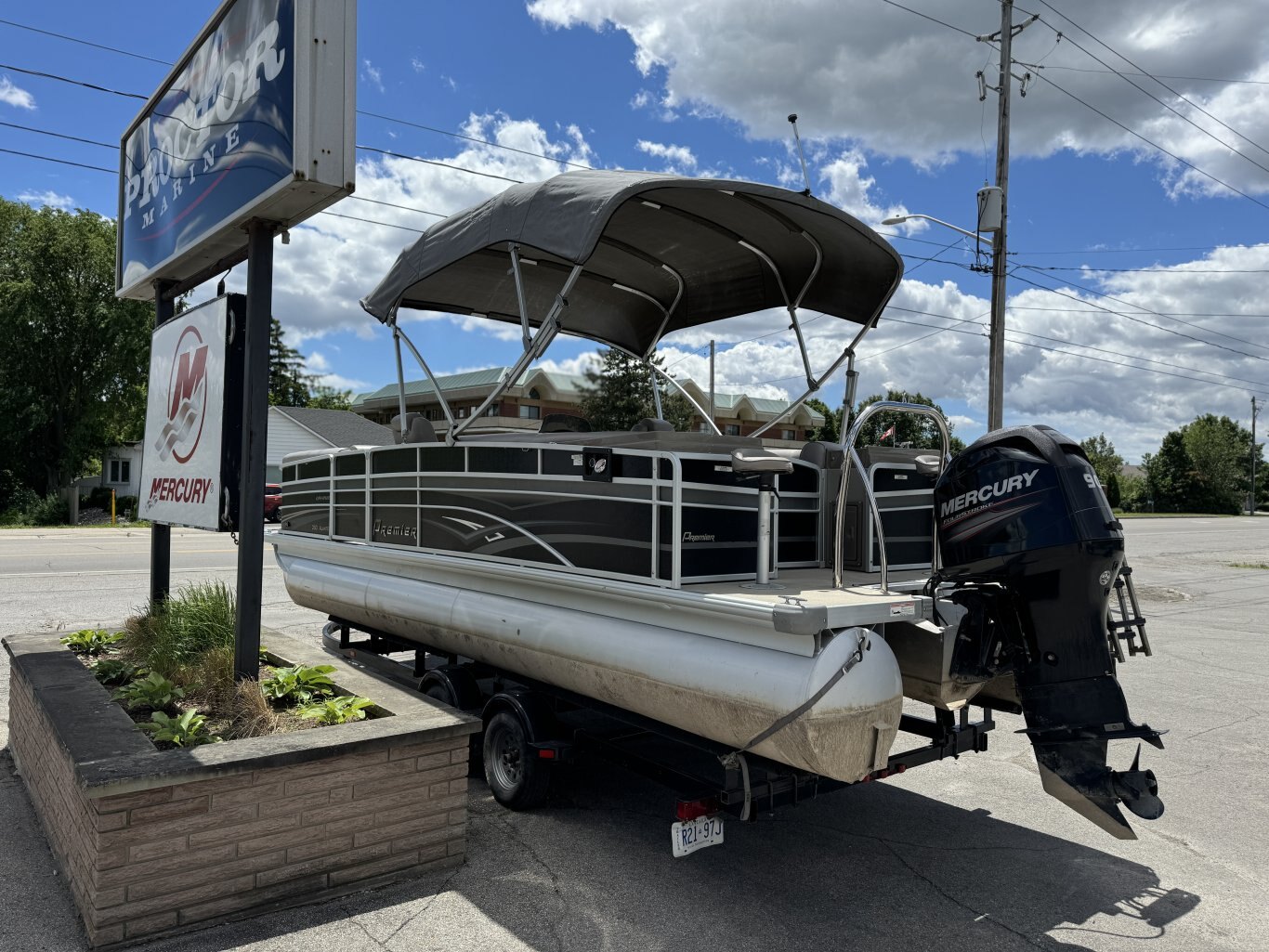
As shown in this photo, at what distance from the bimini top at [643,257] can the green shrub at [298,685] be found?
2.52m

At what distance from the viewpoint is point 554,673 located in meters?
4.78

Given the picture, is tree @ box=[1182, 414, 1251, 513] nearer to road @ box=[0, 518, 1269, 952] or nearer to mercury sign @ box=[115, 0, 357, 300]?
road @ box=[0, 518, 1269, 952]

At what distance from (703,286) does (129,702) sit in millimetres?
4936

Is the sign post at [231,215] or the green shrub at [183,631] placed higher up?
the sign post at [231,215]

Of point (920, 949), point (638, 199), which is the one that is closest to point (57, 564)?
point (638, 199)

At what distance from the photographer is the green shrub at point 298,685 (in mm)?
4773

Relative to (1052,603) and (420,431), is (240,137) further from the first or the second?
(1052,603)

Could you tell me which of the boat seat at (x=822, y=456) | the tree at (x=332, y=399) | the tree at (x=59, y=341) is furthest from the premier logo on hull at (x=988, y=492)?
the tree at (x=332, y=399)

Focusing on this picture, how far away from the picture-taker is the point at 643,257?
23.1ft

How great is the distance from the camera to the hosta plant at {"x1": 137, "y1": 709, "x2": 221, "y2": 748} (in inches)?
161

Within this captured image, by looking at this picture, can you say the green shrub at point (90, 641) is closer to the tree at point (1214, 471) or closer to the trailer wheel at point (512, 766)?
the trailer wheel at point (512, 766)

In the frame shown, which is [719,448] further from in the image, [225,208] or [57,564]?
[57,564]

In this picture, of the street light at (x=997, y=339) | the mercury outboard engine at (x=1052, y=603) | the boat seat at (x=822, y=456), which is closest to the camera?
the mercury outboard engine at (x=1052, y=603)

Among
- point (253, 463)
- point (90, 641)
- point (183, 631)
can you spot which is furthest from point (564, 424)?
point (90, 641)
